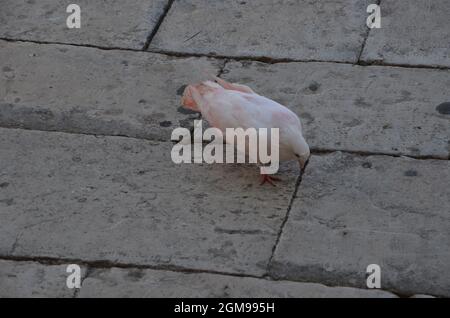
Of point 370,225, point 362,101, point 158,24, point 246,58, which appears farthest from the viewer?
point 158,24

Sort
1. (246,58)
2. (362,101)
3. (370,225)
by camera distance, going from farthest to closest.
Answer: (246,58) → (362,101) → (370,225)

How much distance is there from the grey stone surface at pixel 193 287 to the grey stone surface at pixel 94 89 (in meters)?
1.24

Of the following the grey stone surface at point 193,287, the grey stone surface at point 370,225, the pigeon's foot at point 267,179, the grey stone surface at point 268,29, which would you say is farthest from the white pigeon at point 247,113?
the grey stone surface at point 268,29

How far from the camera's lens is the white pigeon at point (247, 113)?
16.9 ft

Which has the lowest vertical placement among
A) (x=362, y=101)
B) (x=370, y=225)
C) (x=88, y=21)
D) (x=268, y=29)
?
(x=370, y=225)

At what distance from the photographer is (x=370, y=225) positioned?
4980 mm

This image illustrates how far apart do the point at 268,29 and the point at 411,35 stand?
2.94 feet

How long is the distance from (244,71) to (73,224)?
172 centimetres

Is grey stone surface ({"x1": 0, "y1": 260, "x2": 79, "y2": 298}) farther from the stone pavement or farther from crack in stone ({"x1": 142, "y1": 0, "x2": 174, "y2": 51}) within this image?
crack in stone ({"x1": 142, "y1": 0, "x2": 174, "y2": 51})

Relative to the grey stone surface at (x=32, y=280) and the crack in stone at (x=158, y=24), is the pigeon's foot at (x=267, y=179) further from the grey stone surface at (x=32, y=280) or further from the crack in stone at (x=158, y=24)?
the crack in stone at (x=158, y=24)

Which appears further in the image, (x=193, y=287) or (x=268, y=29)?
(x=268, y=29)

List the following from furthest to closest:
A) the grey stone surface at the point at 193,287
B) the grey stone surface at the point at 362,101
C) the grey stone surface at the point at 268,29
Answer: the grey stone surface at the point at 268,29, the grey stone surface at the point at 362,101, the grey stone surface at the point at 193,287

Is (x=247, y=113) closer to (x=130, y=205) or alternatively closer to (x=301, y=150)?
(x=301, y=150)

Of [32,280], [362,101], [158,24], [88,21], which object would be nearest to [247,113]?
[362,101]
